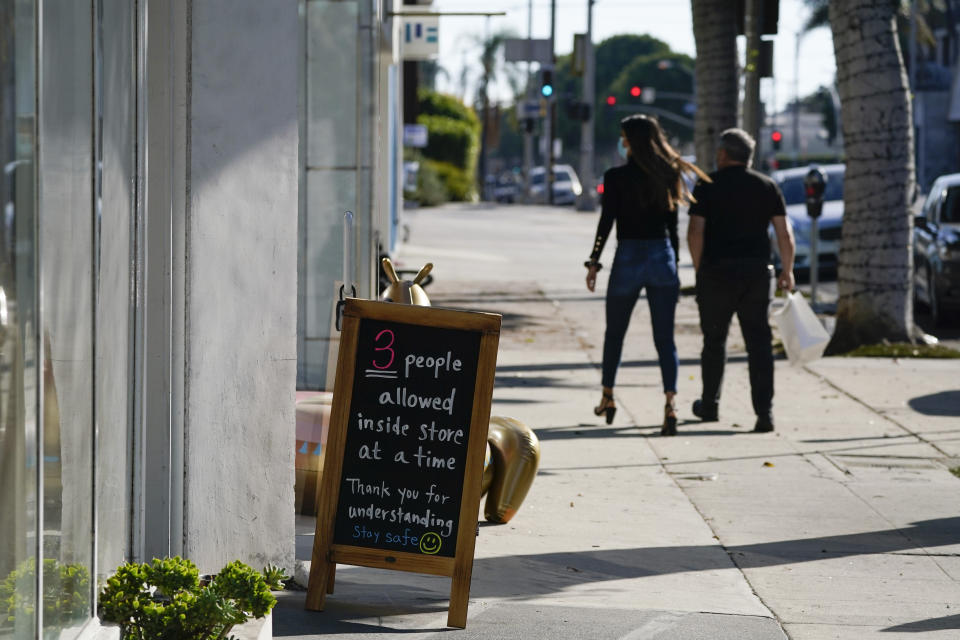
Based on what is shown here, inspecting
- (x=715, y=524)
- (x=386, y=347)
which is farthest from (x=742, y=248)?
(x=386, y=347)

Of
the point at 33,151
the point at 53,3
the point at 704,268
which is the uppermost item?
the point at 53,3

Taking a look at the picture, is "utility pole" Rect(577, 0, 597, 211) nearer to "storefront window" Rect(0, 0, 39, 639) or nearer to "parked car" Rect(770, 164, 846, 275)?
"parked car" Rect(770, 164, 846, 275)

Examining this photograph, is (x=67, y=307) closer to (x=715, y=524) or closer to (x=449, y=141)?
(x=715, y=524)

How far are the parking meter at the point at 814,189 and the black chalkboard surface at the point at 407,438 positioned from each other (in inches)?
454

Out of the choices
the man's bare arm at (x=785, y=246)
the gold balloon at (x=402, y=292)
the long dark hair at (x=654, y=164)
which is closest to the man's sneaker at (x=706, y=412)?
the man's bare arm at (x=785, y=246)

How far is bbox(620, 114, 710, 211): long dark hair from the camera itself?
27.5ft

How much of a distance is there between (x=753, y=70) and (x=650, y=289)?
5106mm

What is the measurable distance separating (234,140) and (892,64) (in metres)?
8.73

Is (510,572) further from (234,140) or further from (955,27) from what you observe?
(955,27)

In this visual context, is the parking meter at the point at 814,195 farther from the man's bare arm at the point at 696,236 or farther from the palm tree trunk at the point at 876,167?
the man's bare arm at the point at 696,236

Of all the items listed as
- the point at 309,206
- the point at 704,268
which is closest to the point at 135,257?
the point at 309,206

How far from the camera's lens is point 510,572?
5.64 metres

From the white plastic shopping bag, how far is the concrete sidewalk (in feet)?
1.46

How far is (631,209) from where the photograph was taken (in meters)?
8.45
